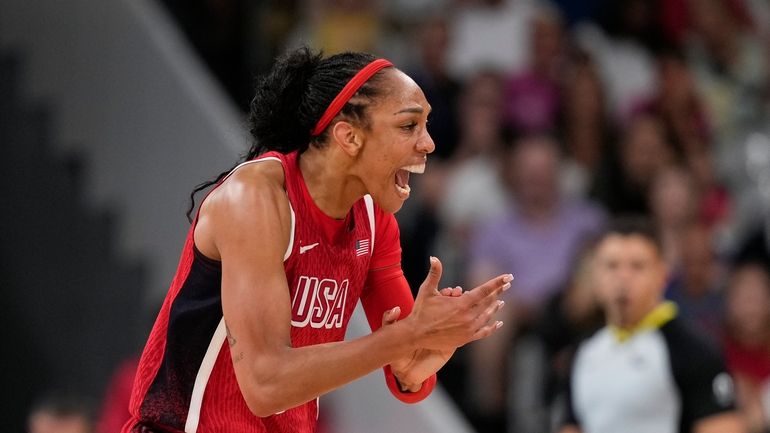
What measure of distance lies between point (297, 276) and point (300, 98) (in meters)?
0.46

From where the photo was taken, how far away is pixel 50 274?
308 inches

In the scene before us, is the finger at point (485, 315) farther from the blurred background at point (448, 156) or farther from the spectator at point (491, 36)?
the spectator at point (491, 36)

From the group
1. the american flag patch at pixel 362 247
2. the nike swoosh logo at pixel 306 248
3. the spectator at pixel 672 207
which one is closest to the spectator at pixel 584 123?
the spectator at pixel 672 207

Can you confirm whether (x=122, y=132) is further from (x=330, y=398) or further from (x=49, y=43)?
(x=330, y=398)

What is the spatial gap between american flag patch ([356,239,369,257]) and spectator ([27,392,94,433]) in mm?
2885

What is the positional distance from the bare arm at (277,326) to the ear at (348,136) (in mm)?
268

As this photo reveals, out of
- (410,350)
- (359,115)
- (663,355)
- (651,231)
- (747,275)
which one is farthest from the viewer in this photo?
(747,275)

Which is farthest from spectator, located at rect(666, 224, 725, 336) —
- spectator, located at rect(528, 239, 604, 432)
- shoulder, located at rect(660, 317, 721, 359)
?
shoulder, located at rect(660, 317, 721, 359)

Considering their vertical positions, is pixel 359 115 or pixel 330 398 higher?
pixel 359 115

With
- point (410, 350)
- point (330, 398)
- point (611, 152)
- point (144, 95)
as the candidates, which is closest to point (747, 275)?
point (611, 152)

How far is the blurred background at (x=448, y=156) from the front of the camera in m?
6.83

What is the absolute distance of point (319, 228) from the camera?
3.23 metres

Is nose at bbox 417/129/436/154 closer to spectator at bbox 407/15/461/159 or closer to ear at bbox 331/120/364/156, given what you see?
ear at bbox 331/120/364/156

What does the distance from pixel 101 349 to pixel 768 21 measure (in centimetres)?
459
